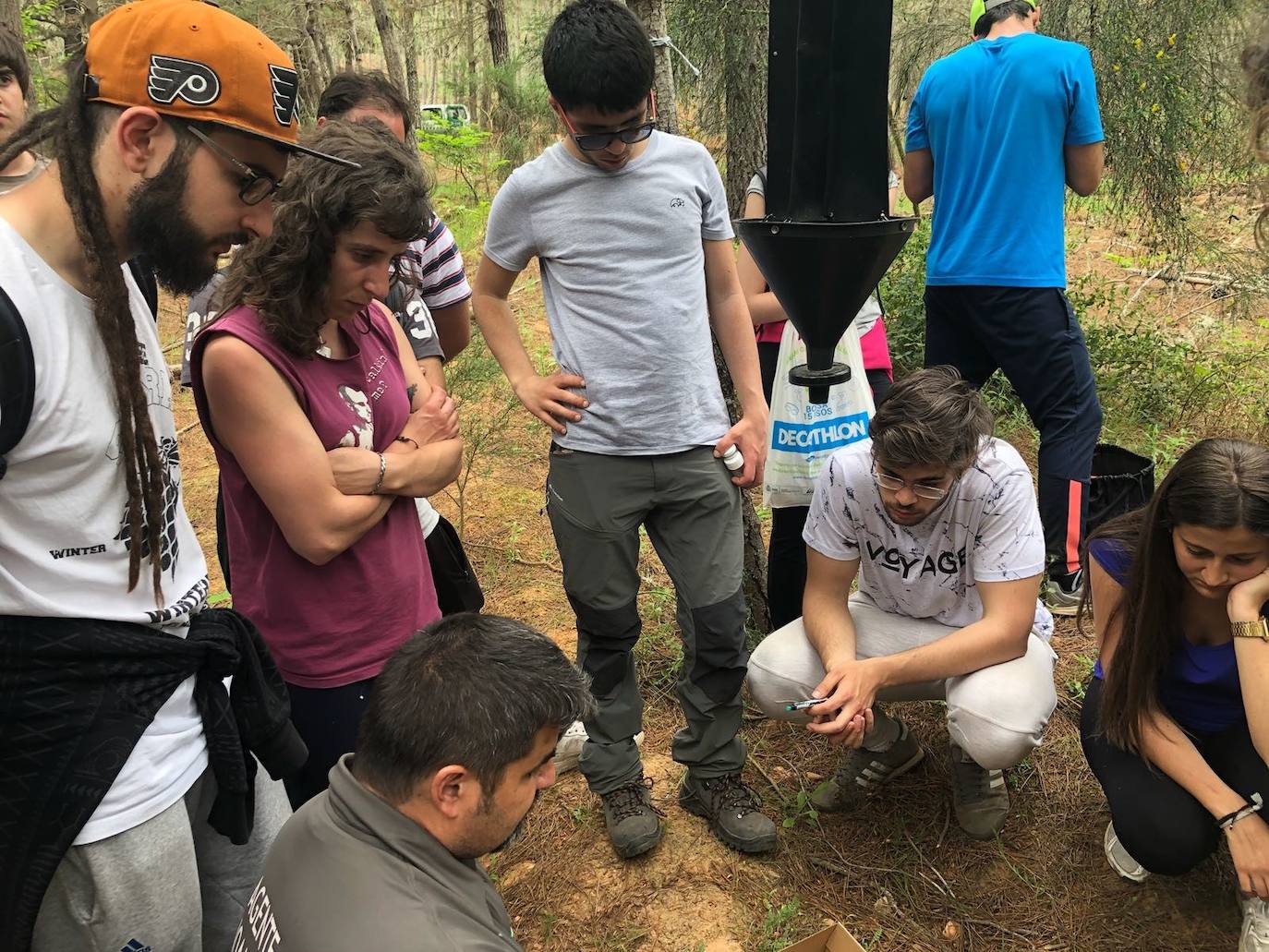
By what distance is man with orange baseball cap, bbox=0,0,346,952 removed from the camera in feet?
4.20

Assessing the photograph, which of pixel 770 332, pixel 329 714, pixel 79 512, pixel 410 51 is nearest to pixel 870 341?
pixel 770 332

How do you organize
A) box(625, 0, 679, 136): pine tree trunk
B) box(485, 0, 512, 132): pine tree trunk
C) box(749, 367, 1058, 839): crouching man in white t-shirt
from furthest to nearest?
box(485, 0, 512, 132): pine tree trunk
box(625, 0, 679, 136): pine tree trunk
box(749, 367, 1058, 839): crouching man in white t-shirt

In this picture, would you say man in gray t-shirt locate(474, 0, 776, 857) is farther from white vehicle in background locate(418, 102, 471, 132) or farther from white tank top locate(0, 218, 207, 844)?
white vehicle in background locate(418, 102, 471, 132)

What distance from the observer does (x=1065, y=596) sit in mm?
3703

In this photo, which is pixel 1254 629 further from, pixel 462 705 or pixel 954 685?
pixel 462 705

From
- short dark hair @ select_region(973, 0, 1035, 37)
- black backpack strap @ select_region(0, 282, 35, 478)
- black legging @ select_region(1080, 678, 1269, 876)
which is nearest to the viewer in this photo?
black backpack strap @ select_region(0, 282, 35, 478)

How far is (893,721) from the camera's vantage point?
9.19 feet

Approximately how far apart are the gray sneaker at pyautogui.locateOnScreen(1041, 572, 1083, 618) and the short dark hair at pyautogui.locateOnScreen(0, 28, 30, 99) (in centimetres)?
378

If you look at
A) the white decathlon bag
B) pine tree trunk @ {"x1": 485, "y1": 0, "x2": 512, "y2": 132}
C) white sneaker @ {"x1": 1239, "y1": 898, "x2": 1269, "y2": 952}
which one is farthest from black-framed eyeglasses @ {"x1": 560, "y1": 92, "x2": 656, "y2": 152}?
pine tree trunk @ {"x1": 485, "y1": 0, "x2": 512, "y2": 132}

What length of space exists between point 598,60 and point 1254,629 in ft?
6.46

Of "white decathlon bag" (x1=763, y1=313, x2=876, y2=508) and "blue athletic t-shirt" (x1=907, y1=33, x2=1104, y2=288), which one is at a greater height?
"blue athletic t-shirt" (x1=907, y1=33, x2=1104, y2=288)

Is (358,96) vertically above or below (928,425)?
above

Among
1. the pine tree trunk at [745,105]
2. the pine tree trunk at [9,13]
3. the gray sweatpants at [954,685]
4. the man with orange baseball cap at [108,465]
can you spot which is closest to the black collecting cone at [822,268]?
the man with orange baseball cap at [108,465]

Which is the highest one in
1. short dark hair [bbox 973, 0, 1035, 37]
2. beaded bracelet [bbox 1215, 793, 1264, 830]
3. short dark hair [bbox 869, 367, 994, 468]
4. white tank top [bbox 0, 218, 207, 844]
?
short dark hair [bbox 973, 0, 1035, 37]
